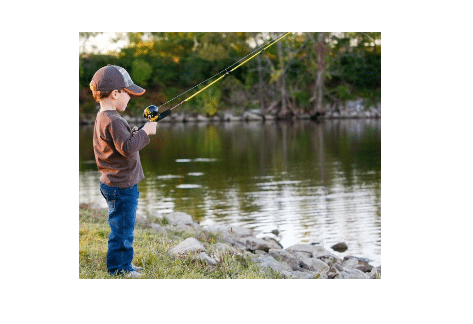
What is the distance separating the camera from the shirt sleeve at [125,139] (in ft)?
14.0

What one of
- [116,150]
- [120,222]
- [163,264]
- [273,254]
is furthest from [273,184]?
[116,150]

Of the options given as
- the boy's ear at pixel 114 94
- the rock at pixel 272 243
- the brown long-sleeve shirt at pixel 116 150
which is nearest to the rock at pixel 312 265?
the rock at pixel 272 243

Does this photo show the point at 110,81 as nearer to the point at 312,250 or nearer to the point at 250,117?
the point at 312,250

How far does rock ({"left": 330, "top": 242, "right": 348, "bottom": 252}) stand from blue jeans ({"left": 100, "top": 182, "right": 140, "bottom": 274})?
3789 mm

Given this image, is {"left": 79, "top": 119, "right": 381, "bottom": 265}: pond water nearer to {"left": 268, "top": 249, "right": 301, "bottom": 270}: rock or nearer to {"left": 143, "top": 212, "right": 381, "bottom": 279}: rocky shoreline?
{"left": 143, "top": 212, "right": 381, "bottom": 279}: rocky shoreline

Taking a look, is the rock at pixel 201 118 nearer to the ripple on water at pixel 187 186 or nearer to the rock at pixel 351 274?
the ripple on water at pixel 187 186

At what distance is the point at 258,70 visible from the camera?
31.4m

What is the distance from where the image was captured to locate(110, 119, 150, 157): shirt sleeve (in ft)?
14.0

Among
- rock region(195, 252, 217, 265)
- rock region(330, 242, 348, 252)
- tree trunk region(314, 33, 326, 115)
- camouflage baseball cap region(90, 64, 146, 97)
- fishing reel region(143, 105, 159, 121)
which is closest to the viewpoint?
camouflage baseball cap region(90, 64, 146, 97)

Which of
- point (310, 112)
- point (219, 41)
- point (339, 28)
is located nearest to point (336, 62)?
point (310, 112)

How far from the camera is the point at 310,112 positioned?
31922mm

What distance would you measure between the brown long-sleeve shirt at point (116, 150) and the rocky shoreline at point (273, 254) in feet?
3.07

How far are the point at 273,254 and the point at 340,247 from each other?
1520 mm

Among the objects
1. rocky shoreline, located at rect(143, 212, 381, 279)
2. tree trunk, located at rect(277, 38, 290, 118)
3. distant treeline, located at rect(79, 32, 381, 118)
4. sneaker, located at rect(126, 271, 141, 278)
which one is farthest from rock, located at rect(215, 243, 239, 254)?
tree trunk, located at rect(277, 38, 290, 118)
